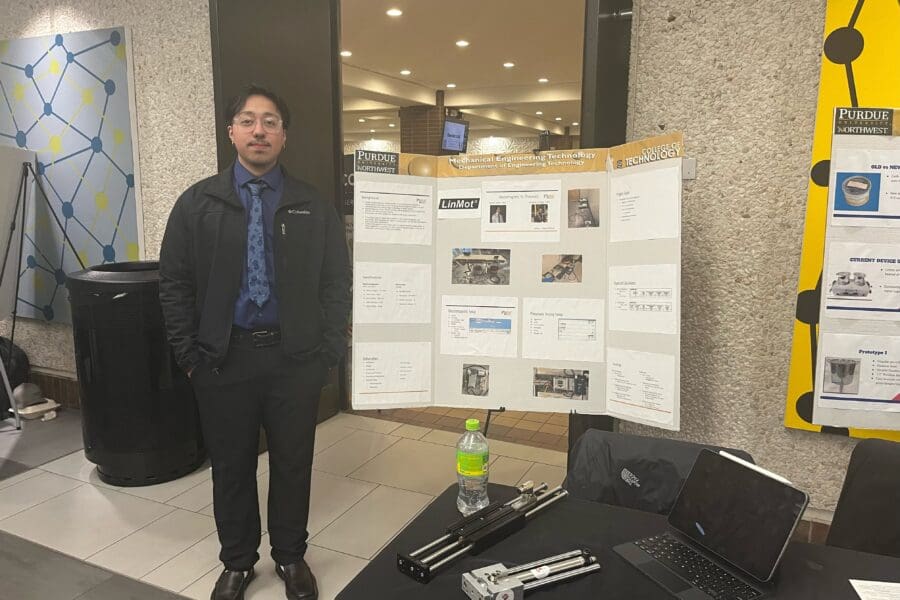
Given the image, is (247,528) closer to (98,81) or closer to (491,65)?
(98,81)

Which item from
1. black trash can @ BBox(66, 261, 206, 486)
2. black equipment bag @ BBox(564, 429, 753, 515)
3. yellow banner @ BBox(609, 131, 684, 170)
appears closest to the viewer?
black equipment bag @ BBox(564, 429, 753, 515)

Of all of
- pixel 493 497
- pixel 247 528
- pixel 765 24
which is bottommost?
pixel 247 528

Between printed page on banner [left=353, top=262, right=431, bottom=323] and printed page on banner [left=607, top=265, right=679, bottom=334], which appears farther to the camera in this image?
printed page on banner [left=353, top=262, right=431, bottom=323]

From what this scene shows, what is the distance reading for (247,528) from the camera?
223 centimetres

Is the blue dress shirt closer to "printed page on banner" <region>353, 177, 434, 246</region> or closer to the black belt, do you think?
the black belt

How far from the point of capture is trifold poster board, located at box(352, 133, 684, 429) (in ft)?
6.83

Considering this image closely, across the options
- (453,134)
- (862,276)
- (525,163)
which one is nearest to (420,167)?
(525,163)

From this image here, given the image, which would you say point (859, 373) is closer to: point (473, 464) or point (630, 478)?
point (630, 478)

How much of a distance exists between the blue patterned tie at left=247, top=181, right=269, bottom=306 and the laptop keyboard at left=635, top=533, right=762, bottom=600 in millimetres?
1423

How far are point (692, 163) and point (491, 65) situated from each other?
7.93 meters

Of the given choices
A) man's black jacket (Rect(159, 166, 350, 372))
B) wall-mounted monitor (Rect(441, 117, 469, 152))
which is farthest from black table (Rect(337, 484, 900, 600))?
wall-mounted monitor (Rect(441, 117, 469, 152))

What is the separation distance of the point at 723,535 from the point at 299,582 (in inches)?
62.2

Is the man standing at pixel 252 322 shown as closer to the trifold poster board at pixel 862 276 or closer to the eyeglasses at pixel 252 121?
the eyeglasses at pixel 252 121

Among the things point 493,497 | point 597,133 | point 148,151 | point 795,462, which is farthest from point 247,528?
point 148,151
